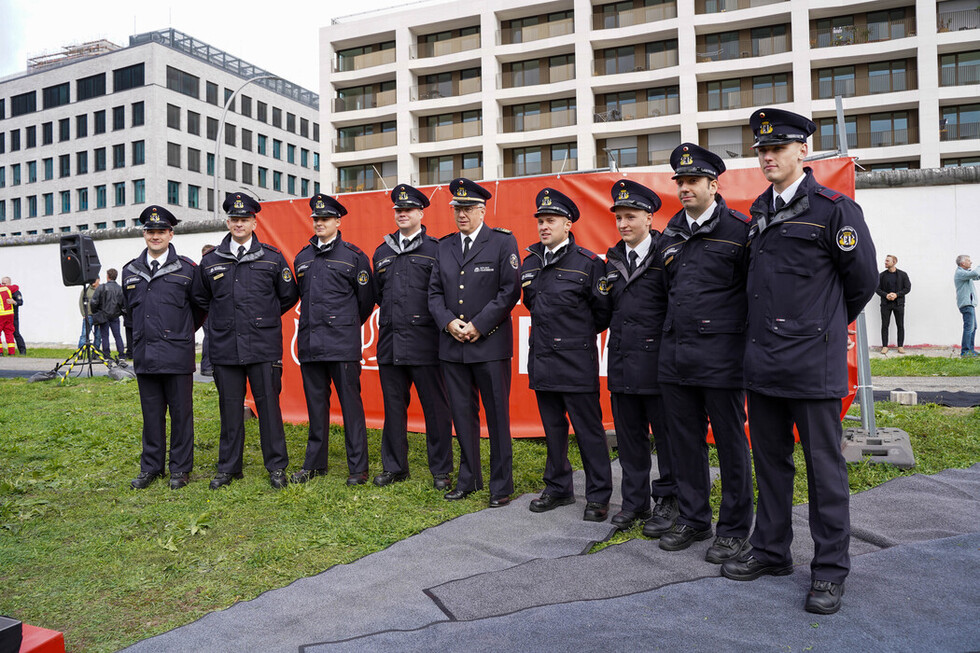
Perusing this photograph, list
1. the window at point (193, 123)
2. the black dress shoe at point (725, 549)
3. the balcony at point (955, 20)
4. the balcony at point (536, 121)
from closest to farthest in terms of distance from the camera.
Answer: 1. the black dress shoe at point (725, 549)
2. the balcony at point (955, 20)
3. the balcony at point (536, 121)
4. the window at point (193, 123)

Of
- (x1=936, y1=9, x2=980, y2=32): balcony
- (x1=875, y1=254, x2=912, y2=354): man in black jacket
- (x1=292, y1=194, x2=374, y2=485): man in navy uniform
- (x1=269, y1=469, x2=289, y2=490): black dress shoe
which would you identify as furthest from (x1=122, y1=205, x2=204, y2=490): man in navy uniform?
(x1=936, y1=9, x2=980, y2=32): balcony

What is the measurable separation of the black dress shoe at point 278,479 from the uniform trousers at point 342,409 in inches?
11.1

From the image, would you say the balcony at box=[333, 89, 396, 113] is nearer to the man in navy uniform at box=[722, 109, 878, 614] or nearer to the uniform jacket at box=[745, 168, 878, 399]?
the man in navy uniform at box=[722, 109, 878, 614]

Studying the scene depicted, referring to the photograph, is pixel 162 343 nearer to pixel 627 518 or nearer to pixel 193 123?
pixel 627 518

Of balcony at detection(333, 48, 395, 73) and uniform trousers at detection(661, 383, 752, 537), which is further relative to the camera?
balcony at detection(333, 48, 395, 73)

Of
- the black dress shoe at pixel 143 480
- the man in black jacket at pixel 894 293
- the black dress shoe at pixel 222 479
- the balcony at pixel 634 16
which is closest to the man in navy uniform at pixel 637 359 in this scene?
the black dress shoe at pixel 222 479

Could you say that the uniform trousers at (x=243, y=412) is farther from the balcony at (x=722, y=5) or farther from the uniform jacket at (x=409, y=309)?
the balcony at (x=722, y=5)

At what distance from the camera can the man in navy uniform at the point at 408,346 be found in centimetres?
557

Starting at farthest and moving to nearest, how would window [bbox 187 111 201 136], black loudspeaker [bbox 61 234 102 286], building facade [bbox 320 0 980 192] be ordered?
window [bbox 187 111 201 136] < building facade [bbox 320 0 980 192] < black loudspeaker [bbox 61 234 102 286]

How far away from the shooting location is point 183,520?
15.4 ft

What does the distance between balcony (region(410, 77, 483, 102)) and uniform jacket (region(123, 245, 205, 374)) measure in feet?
129

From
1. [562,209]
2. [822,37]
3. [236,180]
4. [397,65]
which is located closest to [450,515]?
[562,209]

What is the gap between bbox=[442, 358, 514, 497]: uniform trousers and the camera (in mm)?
5129

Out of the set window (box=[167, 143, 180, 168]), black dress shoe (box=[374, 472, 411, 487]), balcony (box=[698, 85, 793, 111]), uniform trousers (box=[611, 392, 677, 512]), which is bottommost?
black dress shoe (box=[374, 472, 411, 487])
